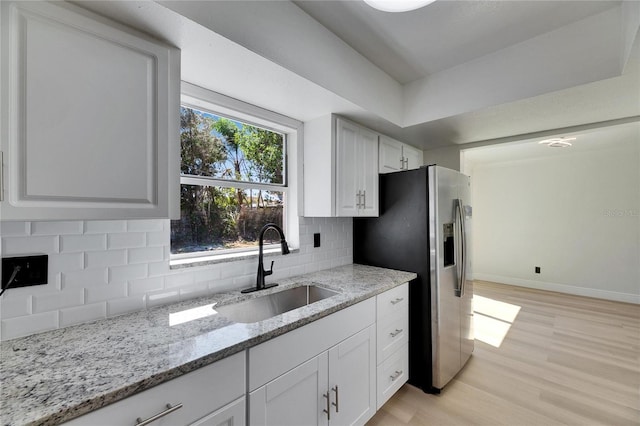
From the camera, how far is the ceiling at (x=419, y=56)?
1243mm

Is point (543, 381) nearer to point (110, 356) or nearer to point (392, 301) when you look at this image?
point (392, 301)

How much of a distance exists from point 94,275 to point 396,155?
8.20 feet

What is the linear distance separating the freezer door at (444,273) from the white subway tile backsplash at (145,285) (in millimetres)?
1815

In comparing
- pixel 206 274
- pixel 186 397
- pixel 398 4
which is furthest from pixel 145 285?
pixel 398 4

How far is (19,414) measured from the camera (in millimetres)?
648

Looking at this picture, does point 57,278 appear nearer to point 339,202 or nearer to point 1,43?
point 1,43

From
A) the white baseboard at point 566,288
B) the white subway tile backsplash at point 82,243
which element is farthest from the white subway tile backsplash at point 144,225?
the white baseboard at point 566,288

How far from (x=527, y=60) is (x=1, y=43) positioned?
8.51 feet

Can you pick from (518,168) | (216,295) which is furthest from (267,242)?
(518,168)

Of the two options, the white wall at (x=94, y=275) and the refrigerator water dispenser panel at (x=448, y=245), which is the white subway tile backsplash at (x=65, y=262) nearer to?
the white wall at (x=94, y=275)

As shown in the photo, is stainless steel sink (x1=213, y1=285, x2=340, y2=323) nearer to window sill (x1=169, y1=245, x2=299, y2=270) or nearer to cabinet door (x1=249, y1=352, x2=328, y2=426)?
window sill (x1=169, y1=245, x2=299, y2=270)

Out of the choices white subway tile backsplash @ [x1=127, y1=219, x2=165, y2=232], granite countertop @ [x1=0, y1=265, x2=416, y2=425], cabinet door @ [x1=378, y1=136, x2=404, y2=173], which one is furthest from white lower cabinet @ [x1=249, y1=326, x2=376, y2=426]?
cabinet door @ [x1=378, y1=136, x2=404, y2=173]

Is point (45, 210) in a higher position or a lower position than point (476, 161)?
lower

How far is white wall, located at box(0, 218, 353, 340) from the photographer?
3.51 ft
